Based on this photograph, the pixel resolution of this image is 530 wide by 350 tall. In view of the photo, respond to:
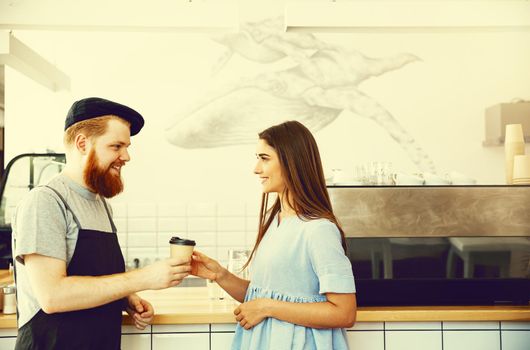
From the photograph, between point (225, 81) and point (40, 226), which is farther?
point (225, 81)

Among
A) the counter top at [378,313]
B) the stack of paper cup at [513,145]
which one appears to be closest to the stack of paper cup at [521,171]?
the stack of paper cup at [513,145]

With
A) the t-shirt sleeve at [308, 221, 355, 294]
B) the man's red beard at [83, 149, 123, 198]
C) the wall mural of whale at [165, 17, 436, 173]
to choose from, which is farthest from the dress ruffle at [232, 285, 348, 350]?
the wall mural of whale at [165, 17, 436, 173]

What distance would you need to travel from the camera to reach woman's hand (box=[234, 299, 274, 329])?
153cm

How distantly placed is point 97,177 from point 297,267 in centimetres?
67

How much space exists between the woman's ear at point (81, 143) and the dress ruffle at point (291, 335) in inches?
27.4

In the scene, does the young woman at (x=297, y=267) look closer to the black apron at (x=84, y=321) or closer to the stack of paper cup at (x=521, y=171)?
the black apron at (x=84, y=321)

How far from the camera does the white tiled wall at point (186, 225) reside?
376cm

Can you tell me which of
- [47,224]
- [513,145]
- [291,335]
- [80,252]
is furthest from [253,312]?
[513,145]

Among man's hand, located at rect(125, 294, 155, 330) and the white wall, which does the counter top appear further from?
the white wall

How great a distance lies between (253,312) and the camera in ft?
5.07

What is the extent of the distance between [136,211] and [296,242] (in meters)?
2.49

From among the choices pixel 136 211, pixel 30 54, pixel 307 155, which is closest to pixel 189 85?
pixel 136 211

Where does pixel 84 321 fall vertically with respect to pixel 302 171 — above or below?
below

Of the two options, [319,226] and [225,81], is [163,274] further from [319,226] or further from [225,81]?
[225,81]
